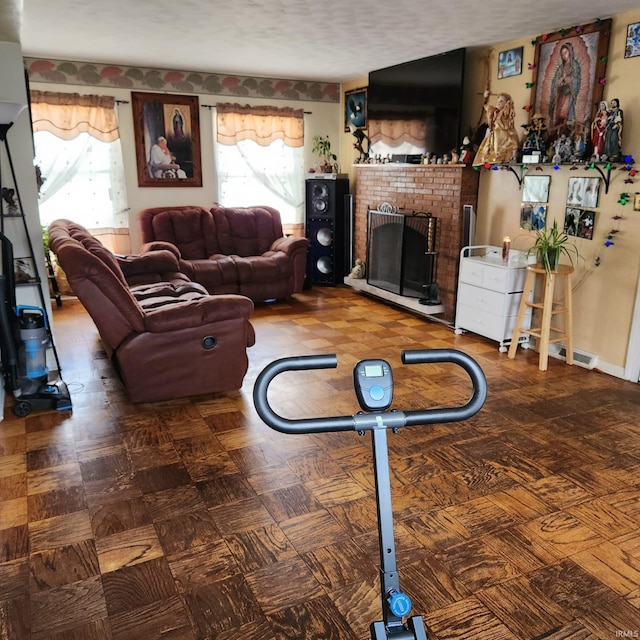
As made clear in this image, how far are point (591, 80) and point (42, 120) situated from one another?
16.4 feet

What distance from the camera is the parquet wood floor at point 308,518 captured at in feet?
6.18

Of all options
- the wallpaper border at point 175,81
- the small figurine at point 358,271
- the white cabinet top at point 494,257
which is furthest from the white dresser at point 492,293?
the wallpaper border at point 175,81

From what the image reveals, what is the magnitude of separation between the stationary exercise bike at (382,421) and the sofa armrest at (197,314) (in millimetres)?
2253

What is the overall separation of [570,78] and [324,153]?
3512 millimetres

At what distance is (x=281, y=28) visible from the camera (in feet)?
14.1

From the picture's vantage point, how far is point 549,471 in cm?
278

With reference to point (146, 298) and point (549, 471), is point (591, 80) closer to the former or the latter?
point (549, 471)

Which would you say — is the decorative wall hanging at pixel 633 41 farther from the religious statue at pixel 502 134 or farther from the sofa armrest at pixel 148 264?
the sofa armrest at pixel 148 264

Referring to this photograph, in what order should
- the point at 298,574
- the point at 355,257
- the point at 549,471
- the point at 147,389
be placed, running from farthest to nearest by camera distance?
the point at 355,257 → the point at 147,389 → the point at 549,471 → the point at 298,574

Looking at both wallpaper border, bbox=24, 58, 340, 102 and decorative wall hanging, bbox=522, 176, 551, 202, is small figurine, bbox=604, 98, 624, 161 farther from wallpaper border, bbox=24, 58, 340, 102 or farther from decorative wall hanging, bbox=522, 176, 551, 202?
wallpaper border, bbox=24, 58, 340, 102

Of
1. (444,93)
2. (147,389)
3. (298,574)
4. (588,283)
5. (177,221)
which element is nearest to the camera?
(298,574)

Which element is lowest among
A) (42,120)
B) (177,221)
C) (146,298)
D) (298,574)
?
(298,574)

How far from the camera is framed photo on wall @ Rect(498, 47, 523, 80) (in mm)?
4609

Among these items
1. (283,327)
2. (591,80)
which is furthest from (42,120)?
(591,80)
